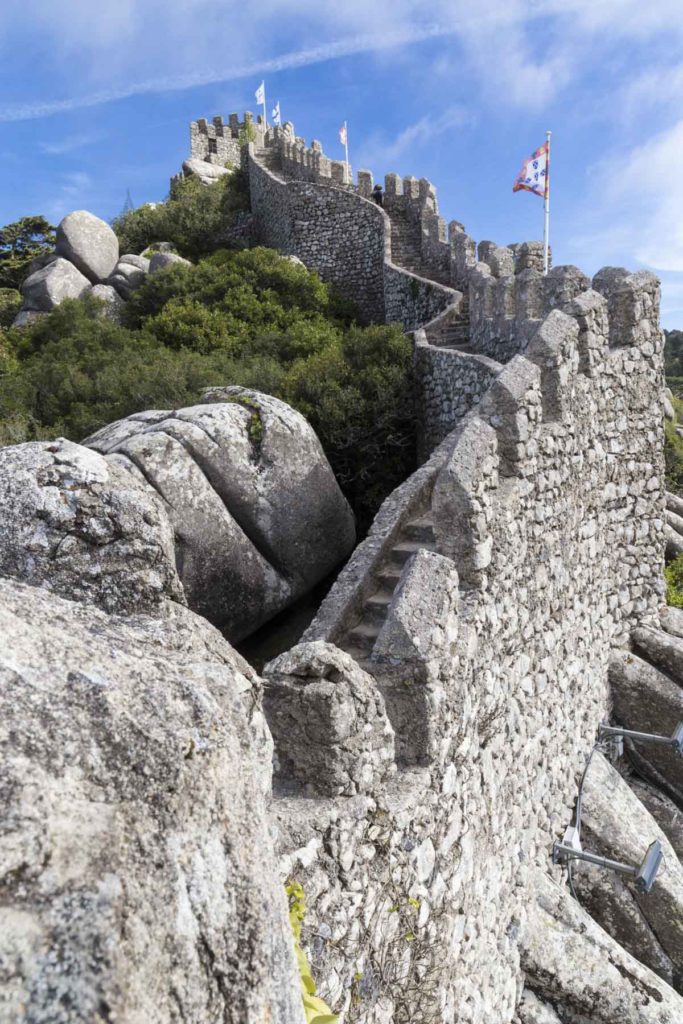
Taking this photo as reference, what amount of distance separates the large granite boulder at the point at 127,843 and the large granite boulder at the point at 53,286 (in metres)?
23.3

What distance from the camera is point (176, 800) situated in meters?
1.31

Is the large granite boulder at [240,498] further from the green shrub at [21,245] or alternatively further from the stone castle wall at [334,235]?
the green shrub at [21,245]

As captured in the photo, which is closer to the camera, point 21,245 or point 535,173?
point 535,173

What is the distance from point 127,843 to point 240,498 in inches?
300

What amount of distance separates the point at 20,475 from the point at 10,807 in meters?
1.49

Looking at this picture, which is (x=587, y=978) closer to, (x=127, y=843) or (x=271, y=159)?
(x=127, y=843)

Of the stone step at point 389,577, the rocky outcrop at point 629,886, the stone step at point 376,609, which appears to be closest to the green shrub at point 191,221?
the stone step at point 389,577

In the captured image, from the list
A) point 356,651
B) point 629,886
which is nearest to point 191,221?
point 356,651

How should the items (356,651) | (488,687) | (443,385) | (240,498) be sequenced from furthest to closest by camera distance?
(443,385)
(240,498)
(356,651)
(488,687)

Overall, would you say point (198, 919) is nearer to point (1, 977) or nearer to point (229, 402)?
point (1, 977)

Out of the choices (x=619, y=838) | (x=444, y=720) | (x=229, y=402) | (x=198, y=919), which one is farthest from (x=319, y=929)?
(x=229, y=402)

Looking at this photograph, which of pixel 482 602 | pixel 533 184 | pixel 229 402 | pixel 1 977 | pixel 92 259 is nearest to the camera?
pixel 1 977

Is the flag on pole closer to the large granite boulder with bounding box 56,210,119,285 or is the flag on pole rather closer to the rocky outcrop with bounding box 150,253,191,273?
the rocky outcrop with bounding box 150,253,191,273

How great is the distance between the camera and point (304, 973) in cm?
230
